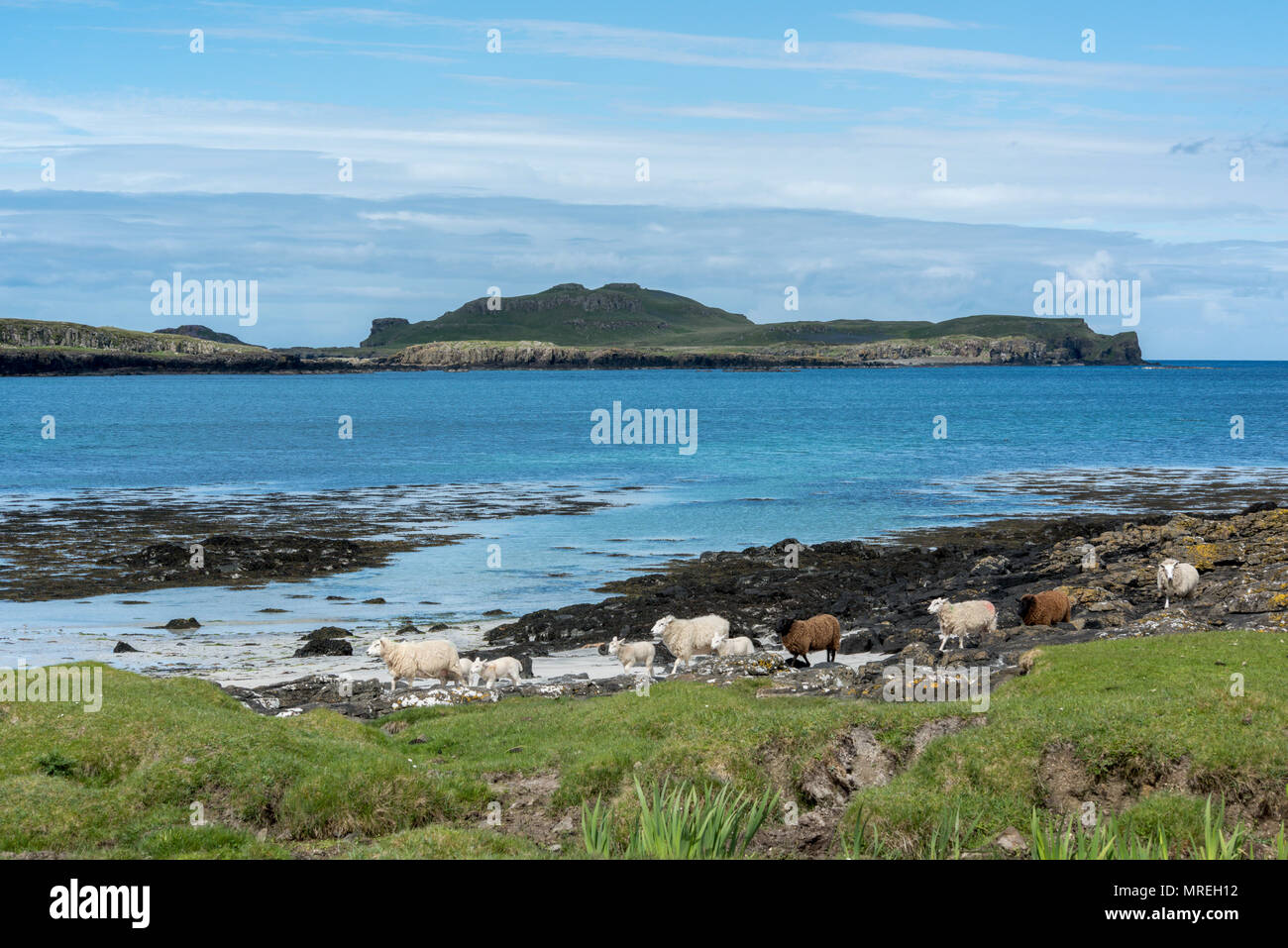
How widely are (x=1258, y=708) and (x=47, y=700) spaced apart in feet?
58.7

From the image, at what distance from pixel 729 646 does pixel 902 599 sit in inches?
485

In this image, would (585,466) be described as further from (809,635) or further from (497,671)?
(809,635)

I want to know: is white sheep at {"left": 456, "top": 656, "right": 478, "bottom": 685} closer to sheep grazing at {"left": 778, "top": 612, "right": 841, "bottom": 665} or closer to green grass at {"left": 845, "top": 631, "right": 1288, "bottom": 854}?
sheep grazing at {"left": 778, "top": 612, "right": 841, "bottom": 665}

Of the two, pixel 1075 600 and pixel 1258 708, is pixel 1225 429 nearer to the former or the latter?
pixel 1075 600

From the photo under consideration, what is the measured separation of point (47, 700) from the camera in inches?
671

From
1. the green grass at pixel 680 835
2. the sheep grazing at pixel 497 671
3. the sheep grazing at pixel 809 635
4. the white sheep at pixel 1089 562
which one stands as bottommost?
the sheep grazing at pixel 497 671

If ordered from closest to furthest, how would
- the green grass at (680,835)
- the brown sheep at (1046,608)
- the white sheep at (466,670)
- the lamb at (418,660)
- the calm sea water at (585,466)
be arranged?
the green grass at (680,835), the lamb at (418,660), the white sheep at (466,670), the brown sheep at (1046,608), the calm sea water at (585,466)

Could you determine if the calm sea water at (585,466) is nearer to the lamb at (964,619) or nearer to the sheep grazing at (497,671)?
the sheep grazing at (497,671)

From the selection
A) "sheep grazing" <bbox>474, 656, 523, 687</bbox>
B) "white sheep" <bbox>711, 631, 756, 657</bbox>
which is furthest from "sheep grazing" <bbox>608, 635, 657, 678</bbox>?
"sheep grazing" <bbox>474, 656, 523, 687</bbox>

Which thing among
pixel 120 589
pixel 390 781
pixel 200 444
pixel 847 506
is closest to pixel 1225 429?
pixel 847 506

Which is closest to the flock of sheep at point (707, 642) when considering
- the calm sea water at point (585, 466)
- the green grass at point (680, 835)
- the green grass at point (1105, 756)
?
the green grass at point (1105, 756)

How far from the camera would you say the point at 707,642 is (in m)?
27.7

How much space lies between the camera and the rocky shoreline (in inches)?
979

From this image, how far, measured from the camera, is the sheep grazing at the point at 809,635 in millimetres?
26969
